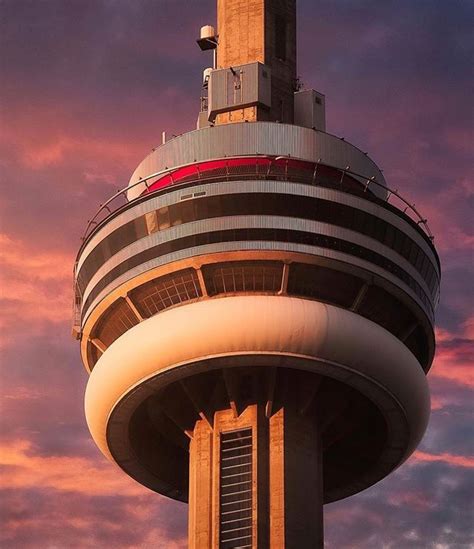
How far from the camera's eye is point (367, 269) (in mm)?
97812

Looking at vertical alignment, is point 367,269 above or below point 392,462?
above

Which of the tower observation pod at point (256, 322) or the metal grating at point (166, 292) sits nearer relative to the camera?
the tower observation pod at point (256, 322)

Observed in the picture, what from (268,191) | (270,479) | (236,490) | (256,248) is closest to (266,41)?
(268,191)

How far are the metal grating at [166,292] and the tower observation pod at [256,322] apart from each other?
0.29 feet

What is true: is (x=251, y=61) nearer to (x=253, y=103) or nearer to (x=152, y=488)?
(x=253, y=103)

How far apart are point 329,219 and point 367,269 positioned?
374 cm

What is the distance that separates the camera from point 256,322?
94.1m

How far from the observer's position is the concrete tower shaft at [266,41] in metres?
109

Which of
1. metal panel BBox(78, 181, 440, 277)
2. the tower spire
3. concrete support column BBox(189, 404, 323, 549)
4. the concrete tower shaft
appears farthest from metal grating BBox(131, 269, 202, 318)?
the concrete tower shaft

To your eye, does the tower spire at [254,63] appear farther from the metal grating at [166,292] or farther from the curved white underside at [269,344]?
the curved white underside at [269,344]

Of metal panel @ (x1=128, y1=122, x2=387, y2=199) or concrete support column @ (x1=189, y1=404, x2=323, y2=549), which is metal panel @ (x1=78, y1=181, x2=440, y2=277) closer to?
metal panel @ (x1=128, y1=122, x2=387, y2=199)

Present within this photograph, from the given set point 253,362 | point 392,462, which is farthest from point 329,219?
point 392,462

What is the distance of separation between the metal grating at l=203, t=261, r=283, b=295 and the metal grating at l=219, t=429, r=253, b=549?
8.63 metres

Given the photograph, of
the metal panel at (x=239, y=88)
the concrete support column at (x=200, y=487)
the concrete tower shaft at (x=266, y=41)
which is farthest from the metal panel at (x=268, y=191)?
the concrete support column at (x=200, y=487)
